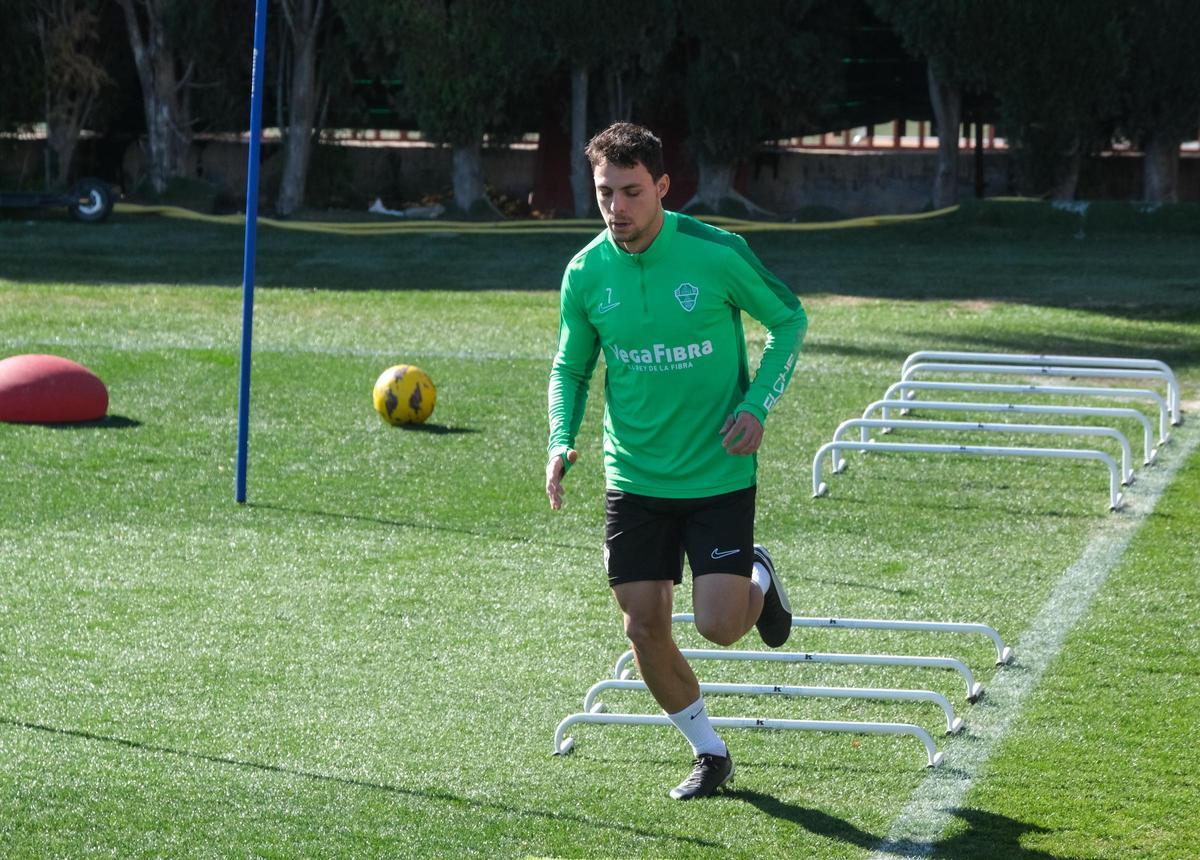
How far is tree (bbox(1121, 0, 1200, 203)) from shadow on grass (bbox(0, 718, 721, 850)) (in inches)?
872

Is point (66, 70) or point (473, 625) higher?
point (66, 70)

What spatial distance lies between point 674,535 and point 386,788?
1287mm

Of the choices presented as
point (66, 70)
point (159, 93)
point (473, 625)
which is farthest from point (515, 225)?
point (473, 625)

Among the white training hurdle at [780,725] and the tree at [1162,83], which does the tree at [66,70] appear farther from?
the white training hurdle at [780,725]

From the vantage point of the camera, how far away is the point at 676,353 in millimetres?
5602

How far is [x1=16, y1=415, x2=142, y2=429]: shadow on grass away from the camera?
12.5 meters

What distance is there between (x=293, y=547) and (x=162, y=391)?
4.98m

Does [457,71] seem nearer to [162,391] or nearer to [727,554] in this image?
[162,391]

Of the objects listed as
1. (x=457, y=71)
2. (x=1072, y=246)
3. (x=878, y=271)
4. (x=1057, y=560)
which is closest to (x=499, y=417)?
(x=1057, y=560)

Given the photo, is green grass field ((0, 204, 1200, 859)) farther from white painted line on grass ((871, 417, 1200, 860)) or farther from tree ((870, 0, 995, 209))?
tree ((870, 0, 995, 209))

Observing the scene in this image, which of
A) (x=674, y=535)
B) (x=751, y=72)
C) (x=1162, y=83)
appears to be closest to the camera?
(x=674, y=535)

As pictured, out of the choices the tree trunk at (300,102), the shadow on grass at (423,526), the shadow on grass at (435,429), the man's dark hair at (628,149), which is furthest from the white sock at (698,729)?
the tree trunk at (300,102)

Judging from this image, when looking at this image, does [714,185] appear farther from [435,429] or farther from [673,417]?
[673,417]

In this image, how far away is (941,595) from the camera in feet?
27.9
